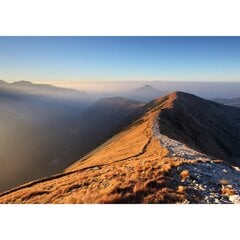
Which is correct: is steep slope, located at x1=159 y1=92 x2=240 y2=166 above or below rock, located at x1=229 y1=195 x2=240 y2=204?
below

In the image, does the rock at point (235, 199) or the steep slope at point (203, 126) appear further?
the steep slope at point (203, 126)

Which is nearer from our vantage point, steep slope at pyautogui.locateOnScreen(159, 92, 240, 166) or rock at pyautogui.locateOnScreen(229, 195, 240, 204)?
rock at pyautogui.locateOnScreen(229, 195, 240, 204)

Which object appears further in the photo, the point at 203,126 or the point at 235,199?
the point at 203,126

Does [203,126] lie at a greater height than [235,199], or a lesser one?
lesser

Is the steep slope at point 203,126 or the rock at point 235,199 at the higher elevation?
the rock at point 235,199
